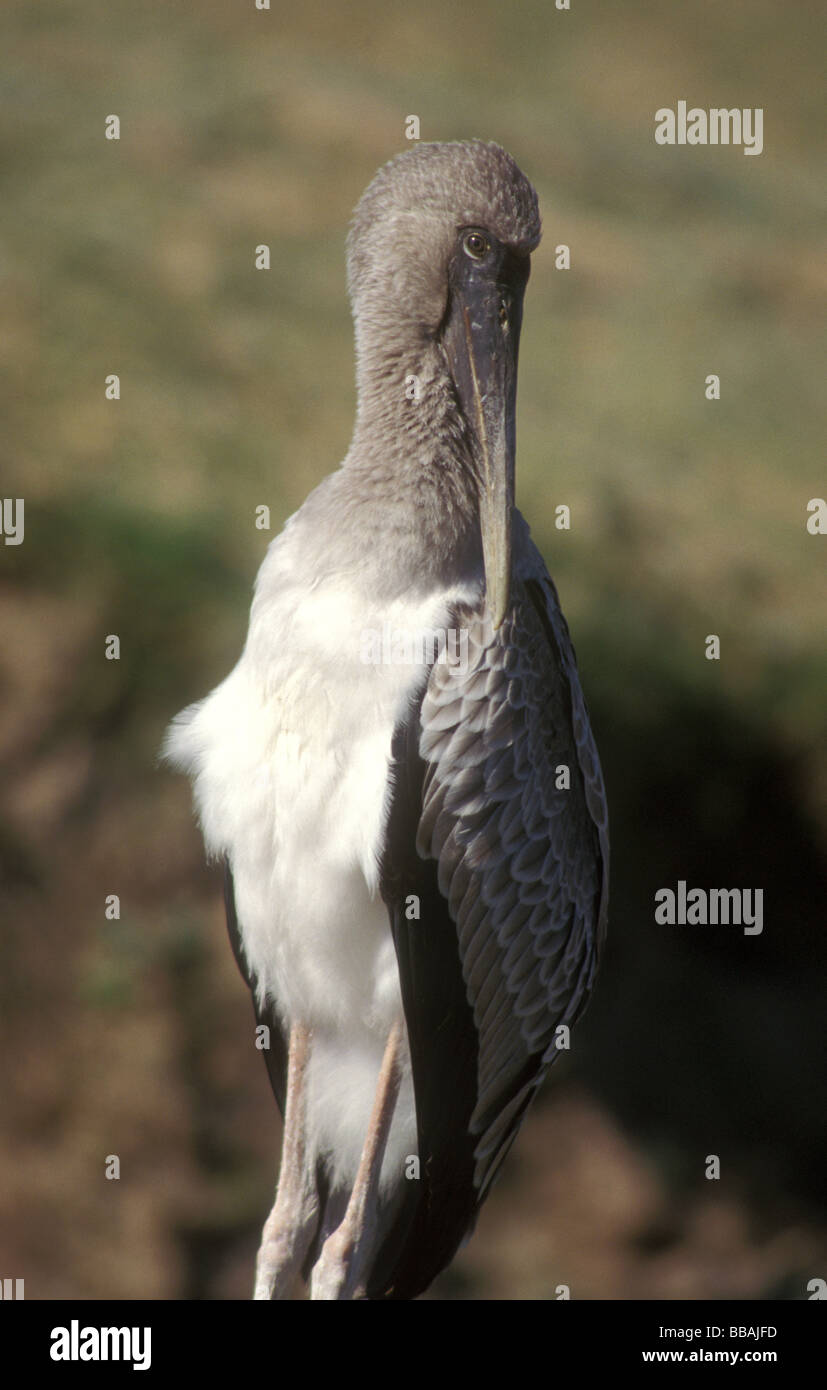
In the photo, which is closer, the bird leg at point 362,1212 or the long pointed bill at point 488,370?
the long pointed bill at point 488,370

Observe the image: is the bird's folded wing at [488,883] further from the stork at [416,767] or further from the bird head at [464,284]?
the bird head at [464,284]

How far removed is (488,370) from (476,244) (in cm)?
17

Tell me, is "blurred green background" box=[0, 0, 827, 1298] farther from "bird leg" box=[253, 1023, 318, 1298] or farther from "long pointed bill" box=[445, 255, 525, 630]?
"long pointed bill" box=[445, 255, 525, 630]

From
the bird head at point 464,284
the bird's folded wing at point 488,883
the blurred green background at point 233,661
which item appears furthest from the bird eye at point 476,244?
the blurred green background at point 233,661

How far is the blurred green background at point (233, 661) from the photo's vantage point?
4.25 metres

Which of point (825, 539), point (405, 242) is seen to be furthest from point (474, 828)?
point (825, 539)

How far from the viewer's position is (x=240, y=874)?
7.45 ft

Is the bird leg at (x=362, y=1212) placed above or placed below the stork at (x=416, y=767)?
below

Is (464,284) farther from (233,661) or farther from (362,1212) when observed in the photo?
(233,661)

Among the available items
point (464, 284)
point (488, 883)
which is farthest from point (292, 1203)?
point (464, 284)

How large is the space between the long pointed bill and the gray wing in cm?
13

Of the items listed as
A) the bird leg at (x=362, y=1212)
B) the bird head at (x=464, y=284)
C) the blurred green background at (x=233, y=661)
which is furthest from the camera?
the blurred green background at (x=233, y=661)

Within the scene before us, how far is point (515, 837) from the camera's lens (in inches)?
86.0

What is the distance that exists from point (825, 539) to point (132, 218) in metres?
2.72
